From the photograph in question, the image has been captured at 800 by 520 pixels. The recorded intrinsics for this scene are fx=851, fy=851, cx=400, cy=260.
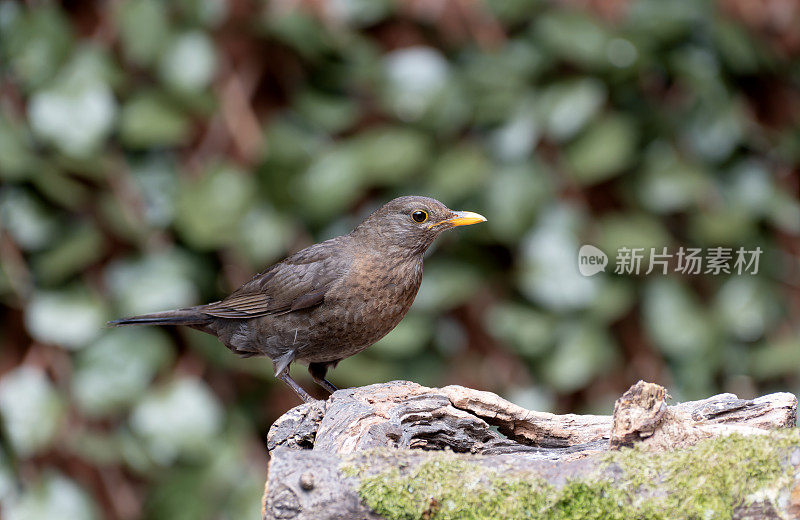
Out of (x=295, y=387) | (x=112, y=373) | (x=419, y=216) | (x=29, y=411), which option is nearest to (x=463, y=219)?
(x=419, y=216)

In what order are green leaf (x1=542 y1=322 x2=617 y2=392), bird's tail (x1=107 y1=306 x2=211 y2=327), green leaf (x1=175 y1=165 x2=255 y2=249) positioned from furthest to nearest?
1. green leaf (x1=542 y1=322 x2=617 y2=392)
2. green leaf (x1=175 y1=165 x2=255 y2=249)
3. bird's tail (x1=107 y1=306 x2=211 y2=327)

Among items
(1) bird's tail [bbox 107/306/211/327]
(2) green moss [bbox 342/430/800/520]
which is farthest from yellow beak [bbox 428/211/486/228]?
(2) green moss [bbox 342/430/800/520]

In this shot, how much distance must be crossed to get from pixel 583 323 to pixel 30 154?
2483 mm

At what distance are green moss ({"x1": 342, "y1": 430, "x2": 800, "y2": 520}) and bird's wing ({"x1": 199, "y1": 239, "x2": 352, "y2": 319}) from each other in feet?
3.35

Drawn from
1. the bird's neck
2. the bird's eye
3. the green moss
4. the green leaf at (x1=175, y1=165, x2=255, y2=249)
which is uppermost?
the green leaf at (x1=175, y1=165, x2=255, y2=249)

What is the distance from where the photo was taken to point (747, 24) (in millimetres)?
4086

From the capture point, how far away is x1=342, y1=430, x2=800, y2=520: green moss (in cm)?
154

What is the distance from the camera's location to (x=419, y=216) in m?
2.62

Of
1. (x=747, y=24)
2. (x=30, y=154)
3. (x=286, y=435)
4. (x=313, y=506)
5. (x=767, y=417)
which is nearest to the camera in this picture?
(x=313, y=506)

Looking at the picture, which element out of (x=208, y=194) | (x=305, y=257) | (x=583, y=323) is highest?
(x=208, y=194)

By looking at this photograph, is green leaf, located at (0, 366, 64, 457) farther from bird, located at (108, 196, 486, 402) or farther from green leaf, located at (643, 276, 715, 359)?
green leaf, located at (643, 276, 715, 359)

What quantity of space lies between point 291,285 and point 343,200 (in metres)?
1.08

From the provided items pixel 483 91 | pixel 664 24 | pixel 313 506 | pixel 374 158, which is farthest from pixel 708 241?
pixel 313 506

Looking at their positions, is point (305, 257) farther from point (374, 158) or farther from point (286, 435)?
point (374, 158)
